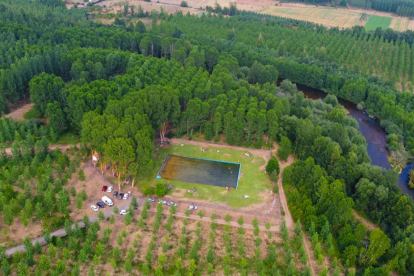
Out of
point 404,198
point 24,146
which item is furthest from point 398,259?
point 24,146

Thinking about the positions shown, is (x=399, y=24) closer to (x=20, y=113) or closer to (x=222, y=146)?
(x=222, y=146)

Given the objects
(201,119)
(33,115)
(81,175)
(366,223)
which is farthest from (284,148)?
(33,115)

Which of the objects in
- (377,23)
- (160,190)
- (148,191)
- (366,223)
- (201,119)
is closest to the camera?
(160,190)

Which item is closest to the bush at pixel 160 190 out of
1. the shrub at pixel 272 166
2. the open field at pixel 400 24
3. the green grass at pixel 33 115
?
the shrub at pixel 272 166

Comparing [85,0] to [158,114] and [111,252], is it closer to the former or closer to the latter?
[158,114]

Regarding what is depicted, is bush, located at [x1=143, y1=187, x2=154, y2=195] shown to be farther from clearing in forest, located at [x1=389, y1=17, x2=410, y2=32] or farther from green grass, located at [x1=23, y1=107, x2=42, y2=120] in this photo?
clearing in forest, located at [x1=389, y1=17, x2=410, y2=32]

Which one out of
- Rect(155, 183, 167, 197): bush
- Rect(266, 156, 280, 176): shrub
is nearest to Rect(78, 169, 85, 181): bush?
Rect(155, 183, 167, 197): bush
